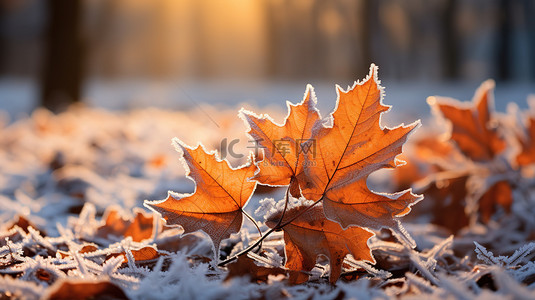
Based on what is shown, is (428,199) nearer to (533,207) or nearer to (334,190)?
(533,207)

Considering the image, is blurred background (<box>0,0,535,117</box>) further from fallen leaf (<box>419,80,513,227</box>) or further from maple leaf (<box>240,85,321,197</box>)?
maple leaf (<box>240,85,321,197</box>)

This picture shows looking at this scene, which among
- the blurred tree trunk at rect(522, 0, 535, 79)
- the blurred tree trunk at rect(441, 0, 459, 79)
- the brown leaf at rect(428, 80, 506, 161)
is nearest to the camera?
the brown leaf at rect(428, 80, 506, 161)

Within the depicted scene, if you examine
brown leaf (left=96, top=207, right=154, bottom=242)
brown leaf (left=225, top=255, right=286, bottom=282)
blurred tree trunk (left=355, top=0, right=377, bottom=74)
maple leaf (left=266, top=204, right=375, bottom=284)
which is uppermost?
blurred tree trunk (left=355, top=0, right=377, bottom=74)

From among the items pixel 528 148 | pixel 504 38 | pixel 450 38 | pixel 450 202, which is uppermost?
pixel 504 38

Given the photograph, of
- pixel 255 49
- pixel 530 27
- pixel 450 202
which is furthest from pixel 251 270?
pixel 255 49

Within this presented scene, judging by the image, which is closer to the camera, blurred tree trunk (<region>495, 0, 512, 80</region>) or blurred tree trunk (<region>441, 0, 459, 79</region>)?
blurred tree trunk (<region>495, 0, 512, 80</region>)

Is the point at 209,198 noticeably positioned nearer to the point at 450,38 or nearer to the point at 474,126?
the point at 474,126

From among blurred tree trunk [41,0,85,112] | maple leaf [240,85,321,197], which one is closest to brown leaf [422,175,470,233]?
maple leaf [240,85,321,197]
